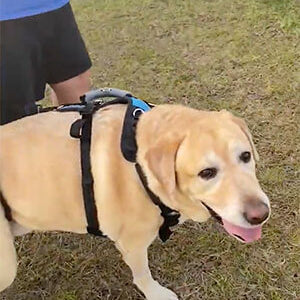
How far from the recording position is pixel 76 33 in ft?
8.02

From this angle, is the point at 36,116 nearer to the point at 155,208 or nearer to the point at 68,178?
the point at 68,178

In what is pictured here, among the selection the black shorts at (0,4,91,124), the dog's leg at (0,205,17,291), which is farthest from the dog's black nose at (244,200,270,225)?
the black shorts at (0,4,91,124)

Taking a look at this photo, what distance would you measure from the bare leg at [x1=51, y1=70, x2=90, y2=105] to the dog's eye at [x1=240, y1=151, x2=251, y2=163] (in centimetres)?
103

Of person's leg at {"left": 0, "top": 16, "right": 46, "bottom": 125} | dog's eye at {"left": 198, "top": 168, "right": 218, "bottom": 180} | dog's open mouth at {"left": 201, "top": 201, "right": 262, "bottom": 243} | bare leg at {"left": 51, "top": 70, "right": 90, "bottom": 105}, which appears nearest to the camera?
dog's eye at {"left": 198, "top": 168, "right": 218, "bottom": 180}

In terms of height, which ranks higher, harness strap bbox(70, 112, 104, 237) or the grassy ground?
harness strap bbox(70, 112, 104, 237)

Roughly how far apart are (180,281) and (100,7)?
9.05ft

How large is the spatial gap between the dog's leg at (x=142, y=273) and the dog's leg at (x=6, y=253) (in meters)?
0.38

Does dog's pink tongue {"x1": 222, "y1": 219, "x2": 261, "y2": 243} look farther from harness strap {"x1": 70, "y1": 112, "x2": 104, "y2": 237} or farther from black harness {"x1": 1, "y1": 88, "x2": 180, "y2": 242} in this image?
harness strap {"x1": 70, "y1": 112, "x2": 104, "y2": 237}

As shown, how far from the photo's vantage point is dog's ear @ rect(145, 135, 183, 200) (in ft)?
5.70

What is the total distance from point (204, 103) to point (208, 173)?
1.64 meters

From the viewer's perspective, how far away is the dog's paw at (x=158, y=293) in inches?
89.8

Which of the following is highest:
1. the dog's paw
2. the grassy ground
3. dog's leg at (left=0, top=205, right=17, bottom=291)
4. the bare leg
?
the bare leg

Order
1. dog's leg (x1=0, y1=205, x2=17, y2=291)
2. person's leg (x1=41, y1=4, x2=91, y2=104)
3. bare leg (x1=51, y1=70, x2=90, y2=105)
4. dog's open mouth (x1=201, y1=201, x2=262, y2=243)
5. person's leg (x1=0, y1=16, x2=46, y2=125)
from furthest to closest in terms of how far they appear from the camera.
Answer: bare leg (x1=51, y1=70, x2=90, y2=105) < person's leg (x1=41, y1=4, x2=91, y2=104) < person's leg (x1=0, y1=16, x2=46, y2=125) < dog's leg (x1=0, y1=205, x2=17, y2=291) < dog's open mouth (x1=201, y1=201, x2=262, y2=243)

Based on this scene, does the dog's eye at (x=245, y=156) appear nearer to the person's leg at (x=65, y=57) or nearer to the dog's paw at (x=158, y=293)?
the dog's paw at (x=158, y=293)
